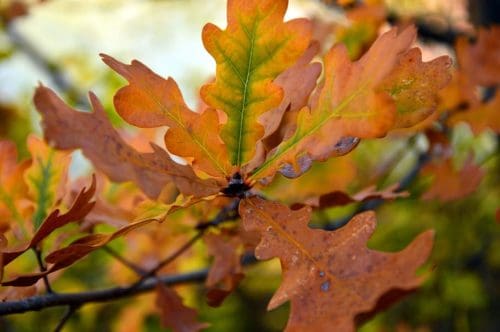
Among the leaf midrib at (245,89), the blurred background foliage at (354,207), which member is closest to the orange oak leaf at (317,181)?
the blurred background foliage at (354,207)

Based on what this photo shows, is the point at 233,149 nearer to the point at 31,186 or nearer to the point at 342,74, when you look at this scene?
the point at 342,74

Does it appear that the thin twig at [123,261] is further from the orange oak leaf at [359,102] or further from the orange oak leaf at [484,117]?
the orange oak leaf at [484,117]

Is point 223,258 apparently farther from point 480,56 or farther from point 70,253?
point 480,56

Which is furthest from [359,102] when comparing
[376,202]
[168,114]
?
[376,202]

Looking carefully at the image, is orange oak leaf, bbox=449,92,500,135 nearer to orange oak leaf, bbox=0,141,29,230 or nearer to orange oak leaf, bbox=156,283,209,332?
orange oak leaf, bbox=156,283,209,332

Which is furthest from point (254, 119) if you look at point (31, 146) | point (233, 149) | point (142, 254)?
point (142, 254)

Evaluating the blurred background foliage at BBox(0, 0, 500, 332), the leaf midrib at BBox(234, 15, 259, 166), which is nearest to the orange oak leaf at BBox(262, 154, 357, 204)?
the blurred background foliage at BBox(0, 0, 500, 332)
